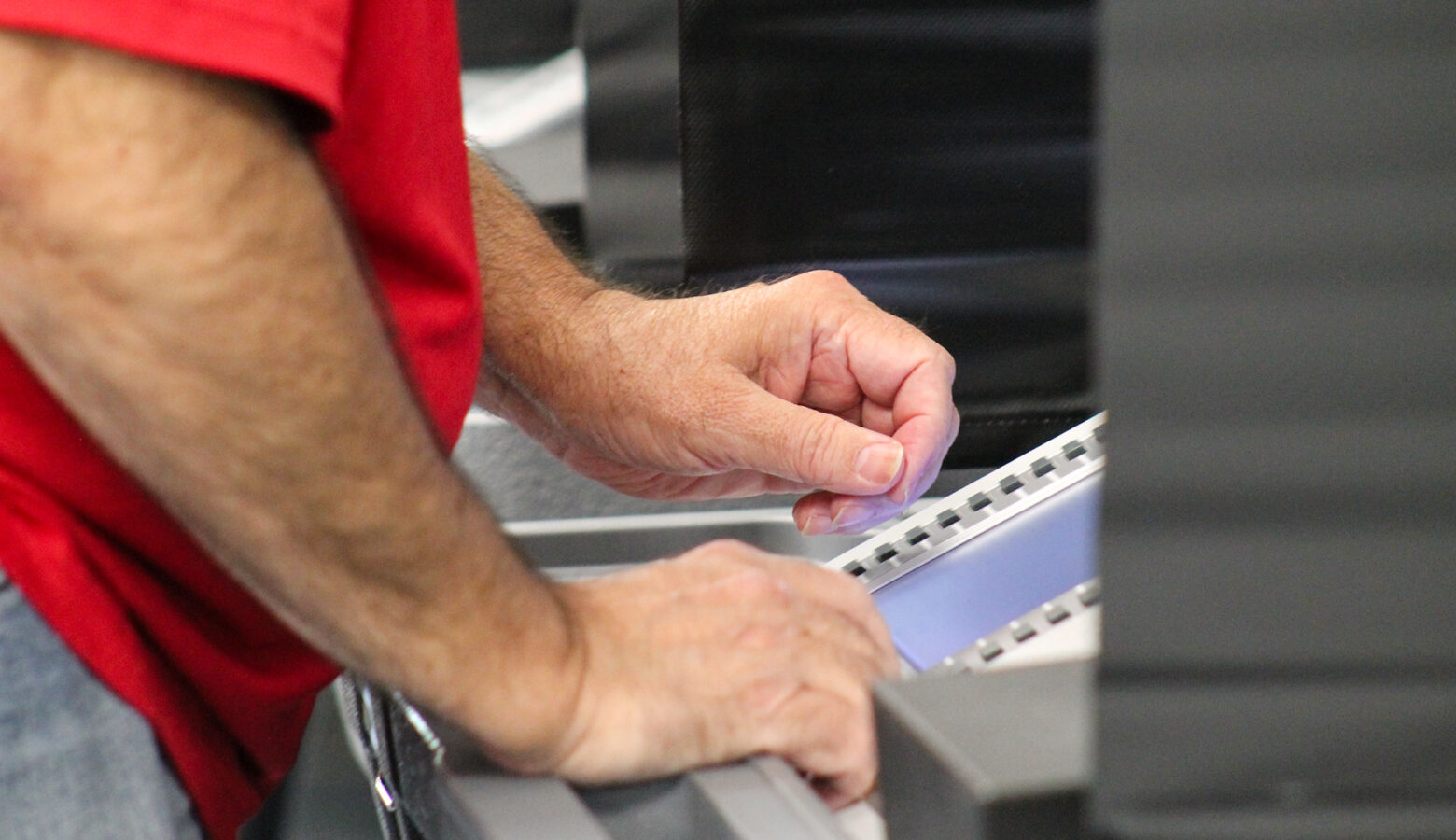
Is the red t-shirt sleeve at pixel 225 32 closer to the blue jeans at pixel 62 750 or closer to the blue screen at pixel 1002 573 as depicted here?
Result: the blue jeans at pixel 62 750

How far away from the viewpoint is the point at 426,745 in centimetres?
60

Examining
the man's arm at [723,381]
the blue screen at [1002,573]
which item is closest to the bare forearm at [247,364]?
the blue screen at [1002,573]

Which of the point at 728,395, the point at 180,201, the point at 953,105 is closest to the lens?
the point at 180,201

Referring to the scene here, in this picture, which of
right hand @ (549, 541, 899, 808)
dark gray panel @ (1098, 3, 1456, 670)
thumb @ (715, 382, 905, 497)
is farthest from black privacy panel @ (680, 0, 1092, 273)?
dark gray panel @ (1098, 3, 1456, 670)

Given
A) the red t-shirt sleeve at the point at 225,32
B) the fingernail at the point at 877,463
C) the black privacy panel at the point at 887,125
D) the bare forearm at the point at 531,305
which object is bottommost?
the fingernail at the point at 877,463

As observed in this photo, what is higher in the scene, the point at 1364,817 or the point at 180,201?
the point at 180,201

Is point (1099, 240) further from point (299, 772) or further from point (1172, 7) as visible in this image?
point (299, 772)

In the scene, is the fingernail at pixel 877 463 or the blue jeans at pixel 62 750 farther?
the fingernail at pixel 877 463

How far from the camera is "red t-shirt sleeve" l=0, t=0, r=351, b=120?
423mm

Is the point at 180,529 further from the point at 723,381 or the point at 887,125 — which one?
the point at 887,125

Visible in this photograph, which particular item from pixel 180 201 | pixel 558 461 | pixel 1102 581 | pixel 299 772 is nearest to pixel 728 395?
pixel 558 461

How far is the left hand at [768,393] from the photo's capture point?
91 centimetres

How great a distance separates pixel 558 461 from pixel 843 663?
25.3 inches

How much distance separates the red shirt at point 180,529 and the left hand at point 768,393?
23cm
